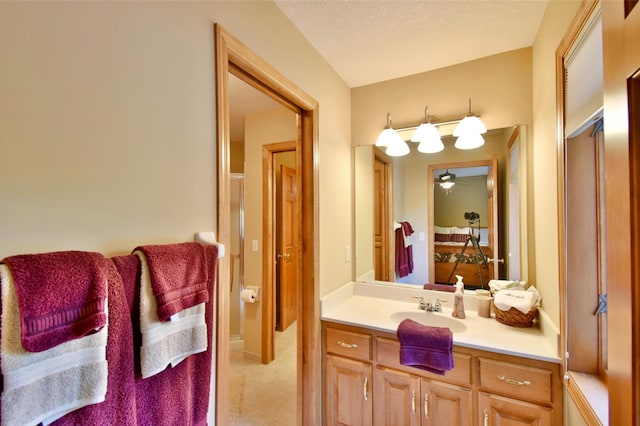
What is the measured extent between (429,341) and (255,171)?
85.6 inches

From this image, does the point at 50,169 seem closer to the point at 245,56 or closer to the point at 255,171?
the point at 245,56

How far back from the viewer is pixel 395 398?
1546 mm

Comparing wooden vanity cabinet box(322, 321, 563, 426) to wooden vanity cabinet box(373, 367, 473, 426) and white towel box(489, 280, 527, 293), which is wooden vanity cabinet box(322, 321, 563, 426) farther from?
white towel box(489, 280, 527, 293)

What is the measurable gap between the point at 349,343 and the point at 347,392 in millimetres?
302

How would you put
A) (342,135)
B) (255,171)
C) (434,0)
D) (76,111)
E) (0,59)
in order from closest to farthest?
(0,59) < (76,111) < (434,0) < (342,135) < (255,171)

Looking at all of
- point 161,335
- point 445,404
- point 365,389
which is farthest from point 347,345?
point 161,335

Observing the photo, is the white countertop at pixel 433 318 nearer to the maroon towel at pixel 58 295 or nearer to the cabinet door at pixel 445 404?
the cabinet door at pixel 445 404

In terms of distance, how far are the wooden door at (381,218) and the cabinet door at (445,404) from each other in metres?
0.88

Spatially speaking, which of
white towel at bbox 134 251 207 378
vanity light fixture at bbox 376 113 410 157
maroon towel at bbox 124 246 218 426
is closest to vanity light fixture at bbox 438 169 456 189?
vanity light fixture at bbox 376 113 410 157

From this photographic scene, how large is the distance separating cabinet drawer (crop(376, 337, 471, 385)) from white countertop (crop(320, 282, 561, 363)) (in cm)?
8

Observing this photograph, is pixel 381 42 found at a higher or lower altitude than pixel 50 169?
higher

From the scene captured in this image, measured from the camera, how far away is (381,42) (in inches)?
65.4

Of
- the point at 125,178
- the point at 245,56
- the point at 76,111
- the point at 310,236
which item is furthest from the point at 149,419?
the point at 245,56

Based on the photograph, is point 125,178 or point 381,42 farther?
point 381,42
